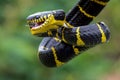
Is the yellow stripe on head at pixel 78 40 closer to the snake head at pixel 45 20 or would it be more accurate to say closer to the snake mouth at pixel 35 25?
the snake head at pixel 45 20

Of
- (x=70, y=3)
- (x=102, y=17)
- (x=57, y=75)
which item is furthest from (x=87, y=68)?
(x=102, y=17)

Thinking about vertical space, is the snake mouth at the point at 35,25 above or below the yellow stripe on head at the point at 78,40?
above

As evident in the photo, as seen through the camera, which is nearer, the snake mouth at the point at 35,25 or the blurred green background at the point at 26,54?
the snake mouth at the point at 35,25

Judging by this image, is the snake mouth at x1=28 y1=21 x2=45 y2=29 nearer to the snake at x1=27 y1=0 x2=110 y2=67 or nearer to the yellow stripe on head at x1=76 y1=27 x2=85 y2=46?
the snake at x1=27 y1=0 x2=110 y2=67

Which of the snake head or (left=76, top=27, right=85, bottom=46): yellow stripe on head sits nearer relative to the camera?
the snake head

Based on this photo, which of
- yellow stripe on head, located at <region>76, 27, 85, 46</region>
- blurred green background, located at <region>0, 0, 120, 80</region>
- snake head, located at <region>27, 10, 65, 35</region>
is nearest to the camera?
snake head, located at <region>27, 10, 65, 35</region>

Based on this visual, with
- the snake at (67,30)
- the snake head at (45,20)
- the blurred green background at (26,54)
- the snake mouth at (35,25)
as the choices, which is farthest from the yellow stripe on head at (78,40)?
the blurred green background at (26,54)

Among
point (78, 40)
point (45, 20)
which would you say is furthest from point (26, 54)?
point (45, 20)

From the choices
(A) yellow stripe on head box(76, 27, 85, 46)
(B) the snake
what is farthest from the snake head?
(A) yellow stripe on head box(76, 27, 85, 46)

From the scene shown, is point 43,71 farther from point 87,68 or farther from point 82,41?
point 82,41
